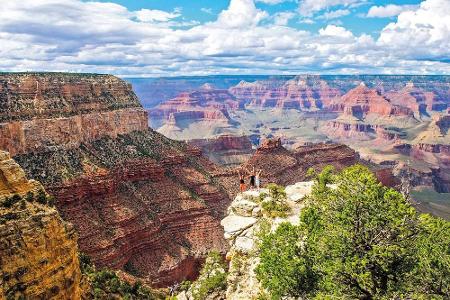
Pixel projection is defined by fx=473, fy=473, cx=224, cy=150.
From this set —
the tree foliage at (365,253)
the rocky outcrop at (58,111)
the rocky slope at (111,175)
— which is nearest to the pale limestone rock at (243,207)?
the tree foliage at (365,253)

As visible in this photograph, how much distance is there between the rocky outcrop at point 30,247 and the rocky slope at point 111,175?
3431 centimetres

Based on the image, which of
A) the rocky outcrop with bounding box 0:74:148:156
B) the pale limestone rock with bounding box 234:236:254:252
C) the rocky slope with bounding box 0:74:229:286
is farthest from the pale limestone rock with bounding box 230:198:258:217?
the rocky outcrop with bounding box 0:74:148:156

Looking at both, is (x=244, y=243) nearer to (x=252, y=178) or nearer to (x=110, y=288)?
(x=252, y=178)

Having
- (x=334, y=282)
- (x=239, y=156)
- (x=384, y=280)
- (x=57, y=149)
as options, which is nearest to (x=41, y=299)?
(x=334, y=282)

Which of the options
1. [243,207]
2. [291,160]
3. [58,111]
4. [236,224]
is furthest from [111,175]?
[291,160]

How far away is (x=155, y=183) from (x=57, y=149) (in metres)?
20.5

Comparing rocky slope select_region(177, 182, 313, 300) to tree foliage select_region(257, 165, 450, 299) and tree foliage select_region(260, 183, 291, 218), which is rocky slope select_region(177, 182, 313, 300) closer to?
tree foliage select_region(260, 183, 291, 218)

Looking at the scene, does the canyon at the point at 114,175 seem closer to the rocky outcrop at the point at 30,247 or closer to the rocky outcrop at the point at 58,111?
the rocky outcrop at the point at 58,111

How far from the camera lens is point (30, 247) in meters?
26.1

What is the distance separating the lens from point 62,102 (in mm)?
75375

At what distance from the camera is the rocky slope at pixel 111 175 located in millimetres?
64875

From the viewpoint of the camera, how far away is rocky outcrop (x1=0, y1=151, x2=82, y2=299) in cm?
2523

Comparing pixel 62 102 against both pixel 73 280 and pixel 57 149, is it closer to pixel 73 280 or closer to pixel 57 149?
pixel 57 149

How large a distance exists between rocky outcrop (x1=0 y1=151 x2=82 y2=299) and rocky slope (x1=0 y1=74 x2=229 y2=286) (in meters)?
34.3
